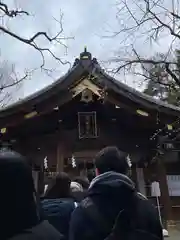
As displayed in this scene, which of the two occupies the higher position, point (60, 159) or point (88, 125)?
point (88, 125)

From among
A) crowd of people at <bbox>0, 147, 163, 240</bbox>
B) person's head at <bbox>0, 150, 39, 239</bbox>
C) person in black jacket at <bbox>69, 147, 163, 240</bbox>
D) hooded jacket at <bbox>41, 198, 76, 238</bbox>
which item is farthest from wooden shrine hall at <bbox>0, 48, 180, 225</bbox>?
person's head at <bbox>0, 150, 39, 239</bbox>

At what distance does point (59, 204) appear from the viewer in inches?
105

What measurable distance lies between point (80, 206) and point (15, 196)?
38.4 inches

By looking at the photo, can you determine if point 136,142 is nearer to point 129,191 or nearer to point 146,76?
point 146,76

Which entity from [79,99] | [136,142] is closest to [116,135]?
[136,142]

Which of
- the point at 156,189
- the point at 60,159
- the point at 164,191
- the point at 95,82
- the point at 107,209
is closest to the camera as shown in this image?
the point at 107,209

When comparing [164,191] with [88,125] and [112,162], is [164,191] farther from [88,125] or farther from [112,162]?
[112,162]

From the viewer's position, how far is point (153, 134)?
8797 mm

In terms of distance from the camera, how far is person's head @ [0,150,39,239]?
1.29 meters

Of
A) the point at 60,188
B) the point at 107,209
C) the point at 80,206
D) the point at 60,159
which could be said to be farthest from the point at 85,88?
the point at 107,209

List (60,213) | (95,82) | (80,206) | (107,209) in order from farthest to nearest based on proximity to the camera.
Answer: (95,82), (60,213), (80,206), (107,209)

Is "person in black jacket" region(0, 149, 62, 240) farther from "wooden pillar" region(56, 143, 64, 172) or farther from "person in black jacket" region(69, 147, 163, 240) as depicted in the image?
"wooden pillar" region(56, 143, 64, 172)

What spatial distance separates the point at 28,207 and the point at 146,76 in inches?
290

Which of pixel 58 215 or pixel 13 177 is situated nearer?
pixel 13 177
